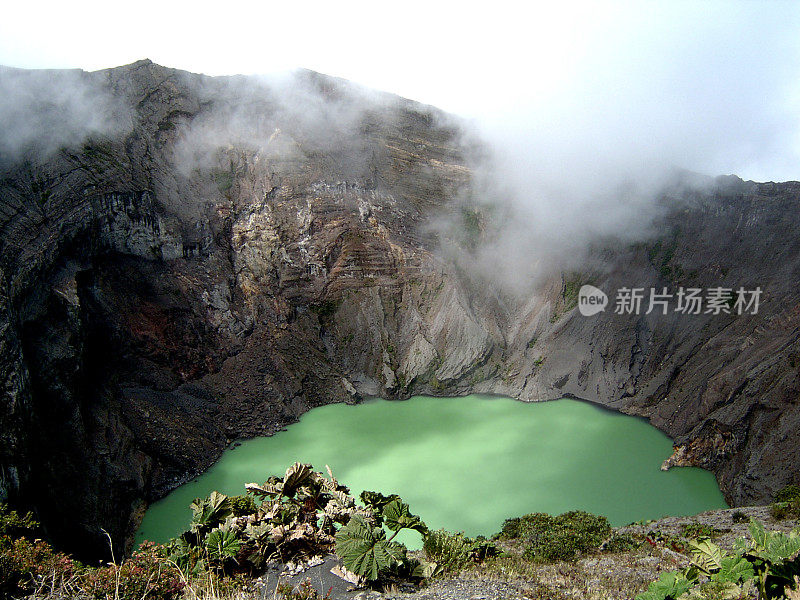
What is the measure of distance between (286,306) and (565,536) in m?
20.3

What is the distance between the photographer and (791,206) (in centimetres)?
2545

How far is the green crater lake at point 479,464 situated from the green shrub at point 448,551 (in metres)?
5.48

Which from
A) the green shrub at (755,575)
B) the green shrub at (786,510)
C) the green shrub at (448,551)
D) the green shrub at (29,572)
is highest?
the green shrub at (755,575)

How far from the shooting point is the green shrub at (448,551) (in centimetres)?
819

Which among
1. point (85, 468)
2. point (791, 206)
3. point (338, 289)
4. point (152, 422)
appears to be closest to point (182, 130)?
point (338, 289)

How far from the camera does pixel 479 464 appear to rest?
18.5 m

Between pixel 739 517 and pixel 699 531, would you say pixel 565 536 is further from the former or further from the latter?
pixel 739 517

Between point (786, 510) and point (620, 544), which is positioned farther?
point (786, 510)

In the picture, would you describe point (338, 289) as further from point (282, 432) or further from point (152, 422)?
point (152, 422)

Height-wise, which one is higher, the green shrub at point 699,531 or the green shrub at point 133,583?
the green shrub at point 133,583

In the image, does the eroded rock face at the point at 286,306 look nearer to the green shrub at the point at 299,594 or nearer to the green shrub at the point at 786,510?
the green shrub at the point at 786,510

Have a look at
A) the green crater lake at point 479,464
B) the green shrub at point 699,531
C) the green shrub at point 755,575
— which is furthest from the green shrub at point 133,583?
the green shrub at point 699,531

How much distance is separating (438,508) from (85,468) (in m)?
10.3

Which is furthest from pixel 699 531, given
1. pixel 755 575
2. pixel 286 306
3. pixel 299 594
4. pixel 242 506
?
pixel 286 306
